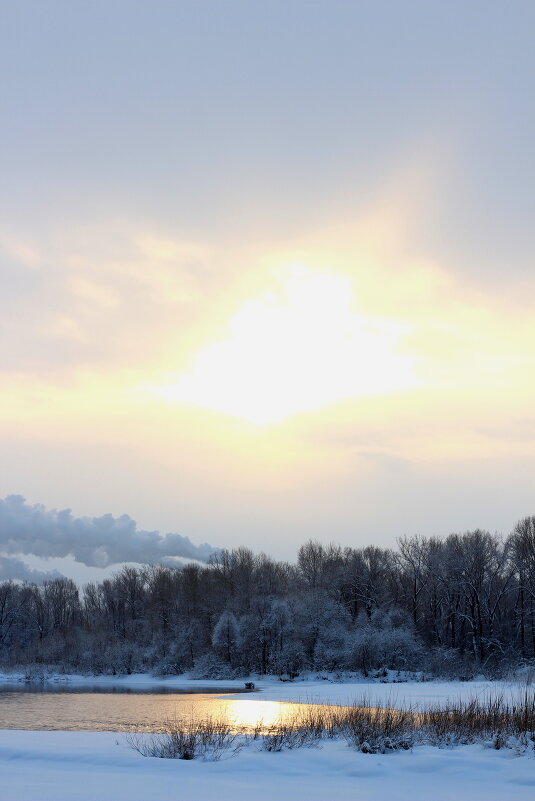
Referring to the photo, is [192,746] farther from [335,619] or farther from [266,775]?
[335,619]

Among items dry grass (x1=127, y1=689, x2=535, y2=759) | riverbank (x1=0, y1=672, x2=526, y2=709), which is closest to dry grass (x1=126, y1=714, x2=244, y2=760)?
dry grass (x1=127, y1=689, x2=535, y2=759)

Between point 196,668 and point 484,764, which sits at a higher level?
point 484,764

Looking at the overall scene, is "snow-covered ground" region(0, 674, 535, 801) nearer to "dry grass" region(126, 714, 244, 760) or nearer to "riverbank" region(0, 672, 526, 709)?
"dry grass" region(126, 714, 244, 760)

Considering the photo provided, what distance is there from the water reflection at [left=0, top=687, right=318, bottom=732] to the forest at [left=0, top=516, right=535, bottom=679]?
1565cm

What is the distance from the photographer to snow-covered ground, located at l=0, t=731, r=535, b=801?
453 inches

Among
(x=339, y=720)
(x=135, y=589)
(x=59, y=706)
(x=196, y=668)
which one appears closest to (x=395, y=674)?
(x=196, y=668)

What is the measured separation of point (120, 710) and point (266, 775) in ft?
97.3

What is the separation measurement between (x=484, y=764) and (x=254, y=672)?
5600cm

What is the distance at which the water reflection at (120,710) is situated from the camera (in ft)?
98.6

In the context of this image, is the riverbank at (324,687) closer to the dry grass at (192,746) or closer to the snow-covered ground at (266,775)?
the dry grass at (192,746)

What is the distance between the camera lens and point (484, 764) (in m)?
14.1

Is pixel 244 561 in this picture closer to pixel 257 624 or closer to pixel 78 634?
pixel 78 634

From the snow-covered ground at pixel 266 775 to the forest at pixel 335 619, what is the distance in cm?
3687

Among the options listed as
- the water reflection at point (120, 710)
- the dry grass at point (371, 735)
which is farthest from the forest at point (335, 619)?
the dry grass at point (371, 735)
